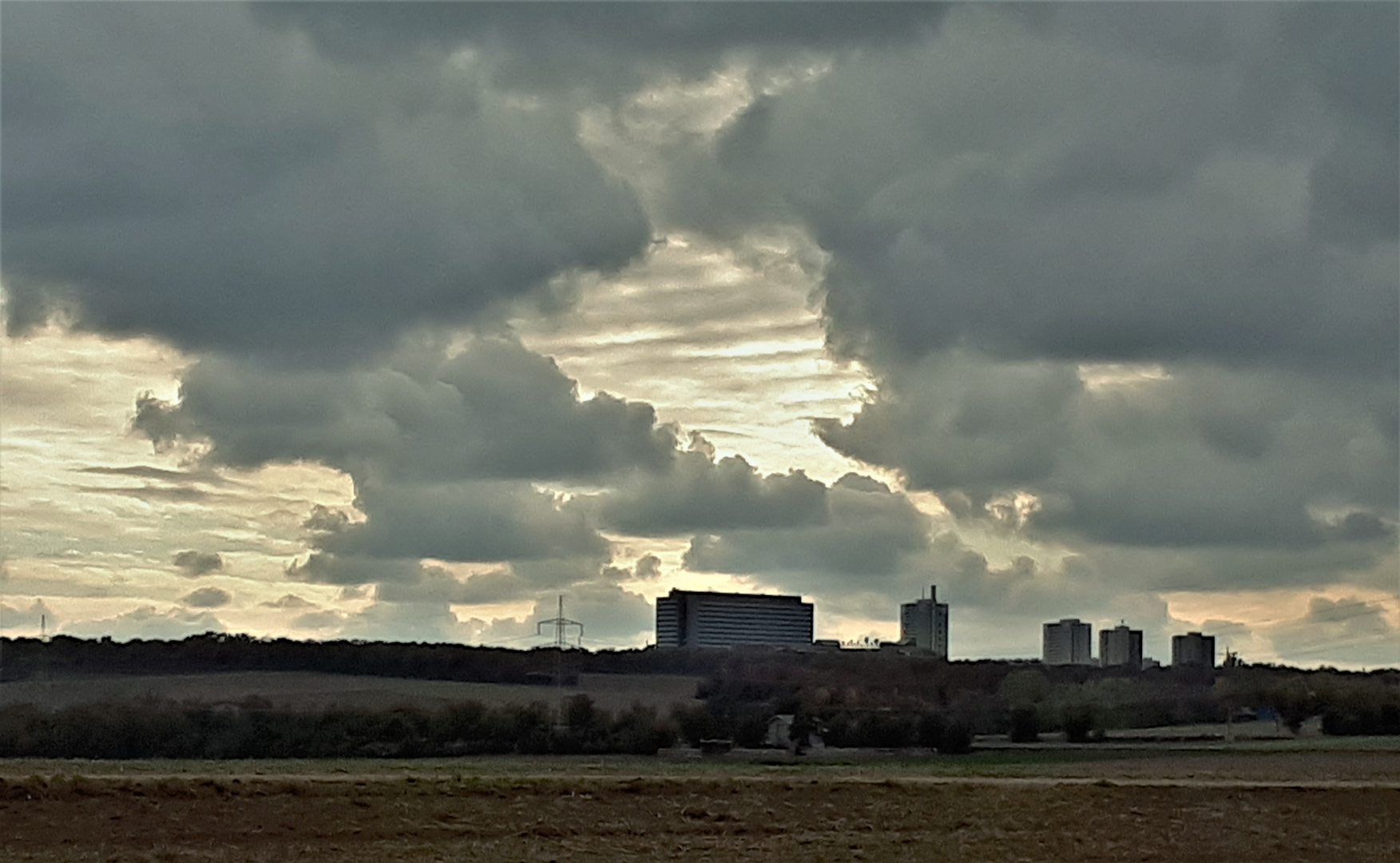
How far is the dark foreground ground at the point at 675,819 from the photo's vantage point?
5806 cm

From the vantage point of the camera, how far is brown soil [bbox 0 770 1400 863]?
190 ft

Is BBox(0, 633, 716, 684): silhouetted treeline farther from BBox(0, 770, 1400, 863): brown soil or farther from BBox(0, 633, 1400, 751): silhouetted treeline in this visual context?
BBox(0, 770, 1400, 863): brown soil

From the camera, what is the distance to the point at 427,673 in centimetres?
17162

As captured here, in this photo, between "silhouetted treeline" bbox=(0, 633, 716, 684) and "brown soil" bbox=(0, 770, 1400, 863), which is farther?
"silhouetted treeline" bbox=(0, 633, 716, 684)

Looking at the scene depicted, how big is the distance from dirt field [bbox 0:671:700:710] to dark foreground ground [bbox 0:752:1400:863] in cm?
7125

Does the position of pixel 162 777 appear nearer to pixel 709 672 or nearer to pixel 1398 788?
pixel 1398 788

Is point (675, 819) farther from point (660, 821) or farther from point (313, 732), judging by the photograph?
point (313, 732)

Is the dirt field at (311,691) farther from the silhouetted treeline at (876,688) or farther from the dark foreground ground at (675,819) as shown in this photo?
the dark foreground ground at (675,819)

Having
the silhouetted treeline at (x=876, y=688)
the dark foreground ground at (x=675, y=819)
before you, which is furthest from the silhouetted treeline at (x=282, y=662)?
the dark foreground ground at (x=675, y=819)

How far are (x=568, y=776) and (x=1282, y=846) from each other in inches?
1035

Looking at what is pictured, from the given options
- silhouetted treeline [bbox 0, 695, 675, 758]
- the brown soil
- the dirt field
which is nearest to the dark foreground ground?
the brown soil

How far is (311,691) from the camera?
148250 mm

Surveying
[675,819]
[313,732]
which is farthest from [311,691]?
[675,819]

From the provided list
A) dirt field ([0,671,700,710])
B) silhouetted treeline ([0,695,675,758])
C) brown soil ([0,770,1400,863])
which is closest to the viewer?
brown soil ([0,770,1400,863])
